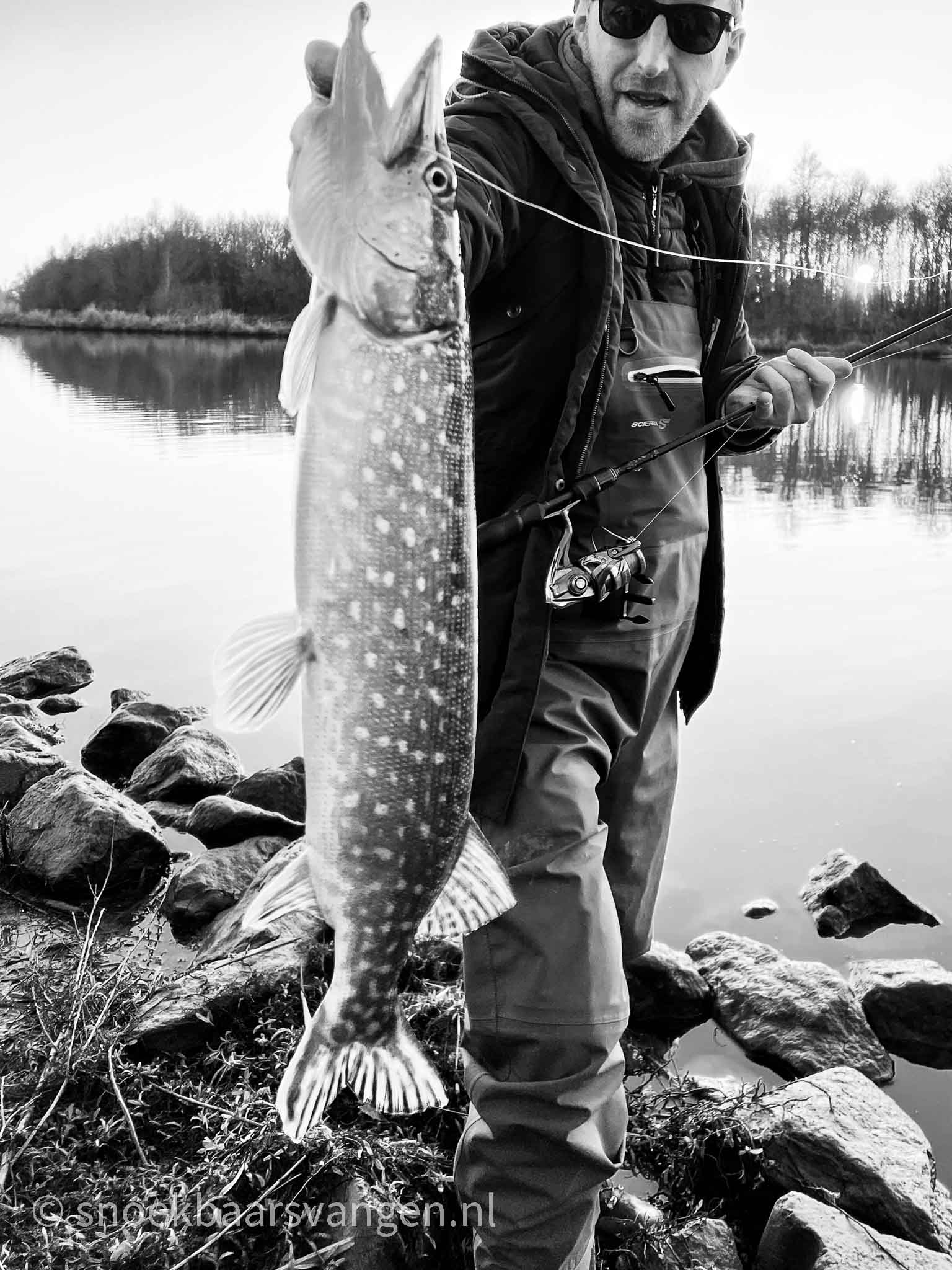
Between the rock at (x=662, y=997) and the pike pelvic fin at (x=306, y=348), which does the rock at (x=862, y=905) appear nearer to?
the rock at (x=662, y=997)

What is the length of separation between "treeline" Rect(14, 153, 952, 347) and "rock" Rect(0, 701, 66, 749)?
16.1 feet

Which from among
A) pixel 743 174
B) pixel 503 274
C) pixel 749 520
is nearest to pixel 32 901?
pixel 503 274

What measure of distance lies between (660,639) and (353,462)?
1.35 metres

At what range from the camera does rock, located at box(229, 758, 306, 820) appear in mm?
6301

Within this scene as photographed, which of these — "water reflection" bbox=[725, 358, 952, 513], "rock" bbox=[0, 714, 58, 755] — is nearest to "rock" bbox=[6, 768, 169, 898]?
"rock" bbox=[0, 714, 58, 755]

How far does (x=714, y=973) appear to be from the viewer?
4.82 m

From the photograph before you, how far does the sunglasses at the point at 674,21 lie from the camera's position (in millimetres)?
2734

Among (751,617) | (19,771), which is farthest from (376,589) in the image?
(751,617)

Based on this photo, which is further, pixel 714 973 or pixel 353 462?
pixel 714 973

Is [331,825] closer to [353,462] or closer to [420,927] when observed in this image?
[420,927]

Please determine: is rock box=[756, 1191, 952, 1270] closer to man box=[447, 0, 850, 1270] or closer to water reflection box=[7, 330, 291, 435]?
man box=[447, 0, 850, 1270]

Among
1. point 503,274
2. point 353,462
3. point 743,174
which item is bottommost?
point 353,462

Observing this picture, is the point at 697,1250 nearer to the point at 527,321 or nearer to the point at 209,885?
the point at 527,321

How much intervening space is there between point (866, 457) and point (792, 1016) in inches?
706
